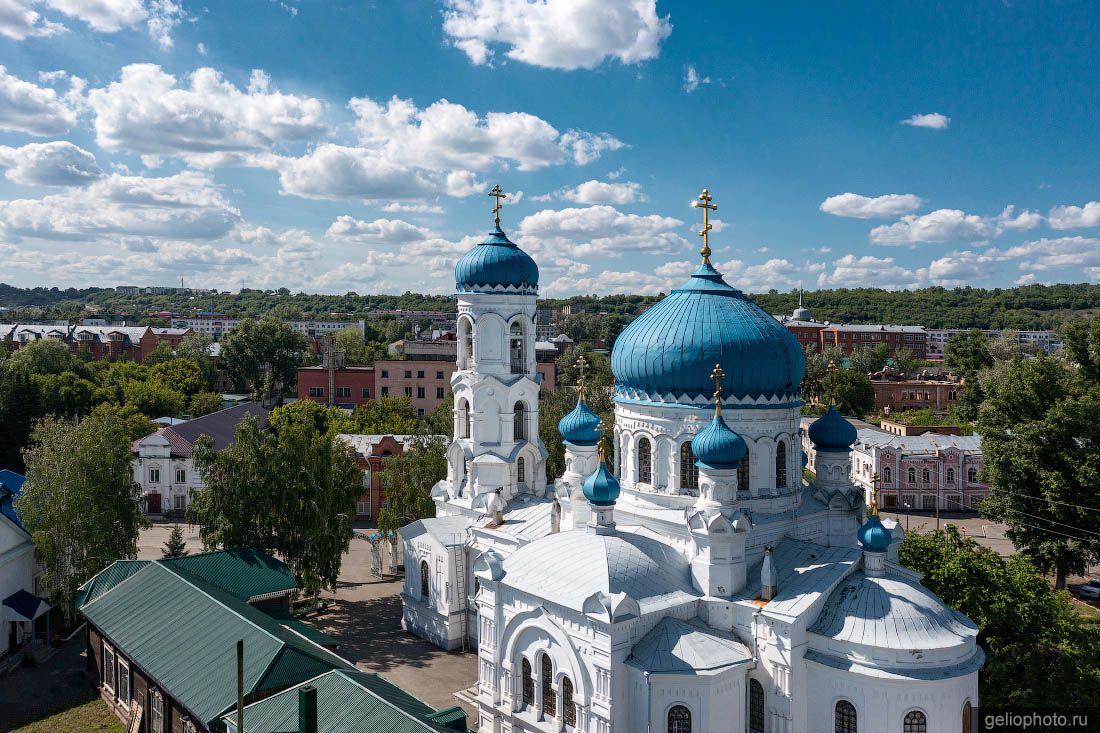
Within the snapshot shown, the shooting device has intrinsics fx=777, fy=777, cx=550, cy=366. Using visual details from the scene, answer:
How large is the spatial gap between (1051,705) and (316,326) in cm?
12787

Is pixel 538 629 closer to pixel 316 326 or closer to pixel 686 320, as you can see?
pixel 686 320

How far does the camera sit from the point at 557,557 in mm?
15914

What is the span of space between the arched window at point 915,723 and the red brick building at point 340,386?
45847mm

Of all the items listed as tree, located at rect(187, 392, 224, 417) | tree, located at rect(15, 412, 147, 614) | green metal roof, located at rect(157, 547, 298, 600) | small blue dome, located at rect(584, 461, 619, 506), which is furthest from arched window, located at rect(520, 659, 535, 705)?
tree, located at rect(187, 392, 224, 417)

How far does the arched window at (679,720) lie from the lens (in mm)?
13969

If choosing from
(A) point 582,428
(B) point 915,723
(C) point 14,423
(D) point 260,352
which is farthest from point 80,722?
(D) point 260,352

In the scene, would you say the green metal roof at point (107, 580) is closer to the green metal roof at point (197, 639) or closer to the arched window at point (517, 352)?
the green metal roof at point (197, 639)

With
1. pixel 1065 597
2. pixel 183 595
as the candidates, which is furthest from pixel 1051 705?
pixel 183 595

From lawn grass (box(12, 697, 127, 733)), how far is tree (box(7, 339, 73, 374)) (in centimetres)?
4270

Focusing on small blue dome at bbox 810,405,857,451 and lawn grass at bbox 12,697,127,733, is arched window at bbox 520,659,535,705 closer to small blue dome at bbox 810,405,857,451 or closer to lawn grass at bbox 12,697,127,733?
small blue dome at bbox 810,405,857,451

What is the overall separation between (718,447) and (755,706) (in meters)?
4.90

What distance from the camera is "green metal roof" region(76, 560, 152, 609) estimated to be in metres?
19.7

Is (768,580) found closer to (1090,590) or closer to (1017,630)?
(1017,630)

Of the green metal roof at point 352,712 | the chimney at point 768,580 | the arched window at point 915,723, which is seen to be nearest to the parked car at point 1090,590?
the arched window at point 915,723
